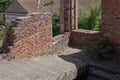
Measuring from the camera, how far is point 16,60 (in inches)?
300

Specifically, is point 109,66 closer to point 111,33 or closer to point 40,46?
point 111,33

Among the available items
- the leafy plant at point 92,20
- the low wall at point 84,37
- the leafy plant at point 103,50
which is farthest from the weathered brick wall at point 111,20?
the leafy plant at point 92,20

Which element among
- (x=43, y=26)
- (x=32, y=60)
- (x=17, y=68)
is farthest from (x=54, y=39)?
(x=17, y=68)

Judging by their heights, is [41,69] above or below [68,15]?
below

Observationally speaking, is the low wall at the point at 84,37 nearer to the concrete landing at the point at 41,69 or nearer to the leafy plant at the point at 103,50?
the leafy plant at the point at 103,50

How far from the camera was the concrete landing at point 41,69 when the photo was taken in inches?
253

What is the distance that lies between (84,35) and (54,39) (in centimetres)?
129

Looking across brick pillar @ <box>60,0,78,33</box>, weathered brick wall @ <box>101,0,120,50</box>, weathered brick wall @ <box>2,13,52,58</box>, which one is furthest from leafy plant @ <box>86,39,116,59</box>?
brick pillar @ <box>60,0,78,33</box>

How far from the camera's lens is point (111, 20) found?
871 cm

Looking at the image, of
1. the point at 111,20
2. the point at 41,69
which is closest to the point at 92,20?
the point at 111,20

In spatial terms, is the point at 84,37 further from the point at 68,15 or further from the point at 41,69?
the point at 41,69

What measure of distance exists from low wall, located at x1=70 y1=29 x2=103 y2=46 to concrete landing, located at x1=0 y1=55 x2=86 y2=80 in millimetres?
1920

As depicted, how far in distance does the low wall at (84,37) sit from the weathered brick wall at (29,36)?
166 cm

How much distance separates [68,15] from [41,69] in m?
4.02
